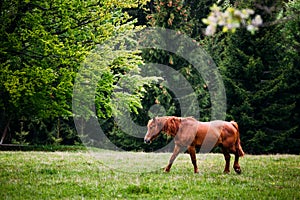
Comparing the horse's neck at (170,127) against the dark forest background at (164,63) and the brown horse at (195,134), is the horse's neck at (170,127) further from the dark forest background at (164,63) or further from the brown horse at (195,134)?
the dark forest background at (164,63)

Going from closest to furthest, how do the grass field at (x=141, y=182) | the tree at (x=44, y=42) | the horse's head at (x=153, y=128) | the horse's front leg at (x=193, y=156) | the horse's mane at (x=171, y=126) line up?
the grass field at (x=141, y=182) → the horse's front leg at (x=193, y=156) → the horse's head at (x=153, y=128) → the horse's mane at (x=171, y=126) → the tree at (x=44, y=42)

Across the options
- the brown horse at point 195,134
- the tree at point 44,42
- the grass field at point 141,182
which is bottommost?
the grass field at point 141,182

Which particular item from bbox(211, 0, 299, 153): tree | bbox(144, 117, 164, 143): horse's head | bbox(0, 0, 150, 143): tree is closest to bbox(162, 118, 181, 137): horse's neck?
bbox(144, 117, 164, 143): horse's head

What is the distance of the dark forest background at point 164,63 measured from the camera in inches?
614

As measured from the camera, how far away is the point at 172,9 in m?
36.0

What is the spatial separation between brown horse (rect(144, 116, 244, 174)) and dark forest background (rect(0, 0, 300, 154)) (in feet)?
13.5

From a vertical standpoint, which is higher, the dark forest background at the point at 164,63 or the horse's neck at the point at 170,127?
the dark forest background at the point at 164,63

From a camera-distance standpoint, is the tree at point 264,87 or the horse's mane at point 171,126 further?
the tree at point 264,87

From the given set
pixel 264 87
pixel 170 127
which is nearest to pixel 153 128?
pixel 170 127

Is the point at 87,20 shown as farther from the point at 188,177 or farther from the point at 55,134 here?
the point at 55,134

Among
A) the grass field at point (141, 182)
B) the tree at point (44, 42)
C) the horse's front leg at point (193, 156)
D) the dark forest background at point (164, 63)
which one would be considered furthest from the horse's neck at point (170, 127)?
the dark forest background at point (164, 63)

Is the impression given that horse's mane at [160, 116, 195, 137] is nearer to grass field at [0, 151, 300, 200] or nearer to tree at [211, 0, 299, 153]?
grass field at [0, 151, 300, 200]

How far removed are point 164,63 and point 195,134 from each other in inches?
991

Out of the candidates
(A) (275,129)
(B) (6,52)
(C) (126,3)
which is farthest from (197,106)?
(B) (6,52)
